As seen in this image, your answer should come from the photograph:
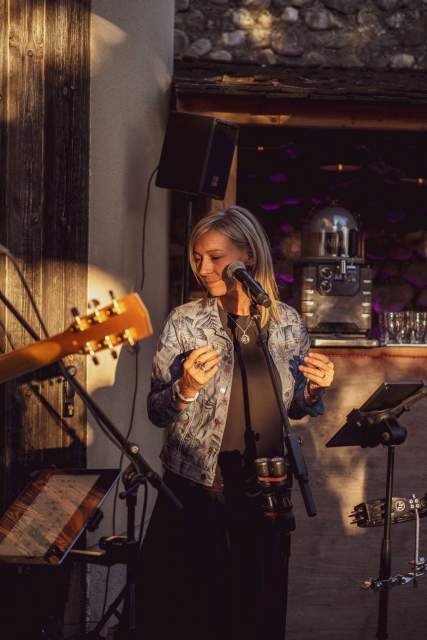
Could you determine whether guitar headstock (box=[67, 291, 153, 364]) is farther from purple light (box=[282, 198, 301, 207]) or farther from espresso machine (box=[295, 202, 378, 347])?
purple light (box=[282, 198, 301, 207])

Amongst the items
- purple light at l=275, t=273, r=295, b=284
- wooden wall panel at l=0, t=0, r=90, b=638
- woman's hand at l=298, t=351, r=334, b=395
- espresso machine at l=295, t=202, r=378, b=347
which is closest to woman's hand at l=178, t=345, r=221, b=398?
woman's hand at l=298, t=351, r=334, b=395

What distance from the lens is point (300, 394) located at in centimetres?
312

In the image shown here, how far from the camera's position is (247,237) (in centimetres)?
305

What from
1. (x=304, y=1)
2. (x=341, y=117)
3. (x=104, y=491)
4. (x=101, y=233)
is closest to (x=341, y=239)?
(x=341, y=117)

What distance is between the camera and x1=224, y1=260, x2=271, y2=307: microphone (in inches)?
94.4

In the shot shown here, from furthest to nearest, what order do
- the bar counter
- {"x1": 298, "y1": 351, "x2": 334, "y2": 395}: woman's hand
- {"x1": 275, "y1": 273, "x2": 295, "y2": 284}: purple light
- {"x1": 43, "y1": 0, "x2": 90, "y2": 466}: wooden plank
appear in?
{"x1": 275, "y1": 273, "x2": 295, "y2": 284}: purple light
the bar counter
{"x1": 43, "y1": 0, "x2": 90, "y2": 466}: wooden plank
{"x1": 298, "y1": 351, "x2": 334, "y2": 395}: woman's hand

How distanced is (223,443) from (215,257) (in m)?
0.64

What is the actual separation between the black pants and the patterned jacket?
4.1 inches

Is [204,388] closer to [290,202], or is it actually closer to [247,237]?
[247,237]

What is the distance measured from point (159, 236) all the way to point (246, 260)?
219 centimetres

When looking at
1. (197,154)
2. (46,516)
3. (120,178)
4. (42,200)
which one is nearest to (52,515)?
(46,516)

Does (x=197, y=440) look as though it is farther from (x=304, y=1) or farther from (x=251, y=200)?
(x=304, y=1)

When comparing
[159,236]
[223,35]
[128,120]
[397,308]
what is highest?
[223,35]

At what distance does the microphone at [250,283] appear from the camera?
94.4 inches
